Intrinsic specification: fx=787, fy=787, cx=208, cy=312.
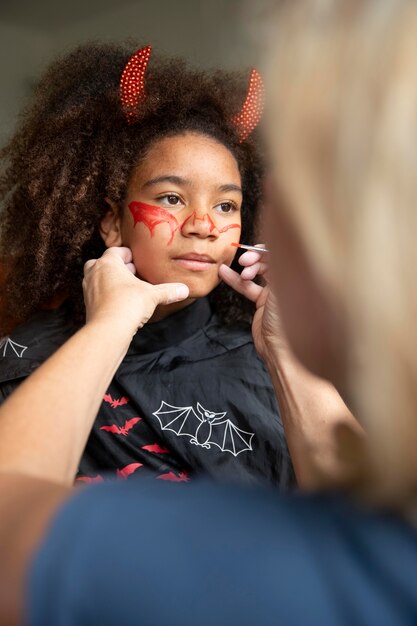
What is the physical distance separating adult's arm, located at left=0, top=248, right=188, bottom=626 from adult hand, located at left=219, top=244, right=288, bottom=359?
→ 0.63 feet

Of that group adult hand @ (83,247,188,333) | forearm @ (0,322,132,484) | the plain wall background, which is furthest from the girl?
the plain wall background

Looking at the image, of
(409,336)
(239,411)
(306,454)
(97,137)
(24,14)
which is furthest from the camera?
(24,14)

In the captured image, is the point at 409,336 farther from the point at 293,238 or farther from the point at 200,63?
the point at 200,63

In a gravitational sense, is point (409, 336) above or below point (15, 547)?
above

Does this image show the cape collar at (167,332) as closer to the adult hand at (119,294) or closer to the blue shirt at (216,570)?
the adult hand at (119,294)

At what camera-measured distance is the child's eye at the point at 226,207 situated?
60.6 inches

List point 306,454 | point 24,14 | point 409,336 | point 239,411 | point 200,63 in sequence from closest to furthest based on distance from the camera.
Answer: point 409,336, point 306,454, point 239,411, point 200,63, point 24,14

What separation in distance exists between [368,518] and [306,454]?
56cm

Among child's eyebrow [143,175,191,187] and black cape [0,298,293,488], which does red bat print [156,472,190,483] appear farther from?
child's eyebrow [143,175,191,187]

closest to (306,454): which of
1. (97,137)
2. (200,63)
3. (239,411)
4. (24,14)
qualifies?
(239,411)

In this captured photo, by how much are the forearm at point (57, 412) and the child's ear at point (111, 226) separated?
64cm

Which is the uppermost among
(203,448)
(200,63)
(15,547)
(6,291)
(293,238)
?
(200,63)

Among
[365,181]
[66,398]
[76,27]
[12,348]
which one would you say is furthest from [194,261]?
[76,27]

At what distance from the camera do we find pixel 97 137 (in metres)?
1.60
